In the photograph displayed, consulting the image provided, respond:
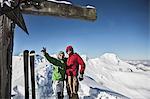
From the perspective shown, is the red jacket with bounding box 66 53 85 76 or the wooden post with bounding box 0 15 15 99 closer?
the wooden post with bounding box 0 15 15 99

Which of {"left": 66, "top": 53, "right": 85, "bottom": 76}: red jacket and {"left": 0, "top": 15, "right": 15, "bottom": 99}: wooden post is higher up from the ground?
{"left": 0, "top": 15, "right": 15, "bottom": 99}: wooden post

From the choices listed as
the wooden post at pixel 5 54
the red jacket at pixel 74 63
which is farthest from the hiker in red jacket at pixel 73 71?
the wooden post at pixel 5 54

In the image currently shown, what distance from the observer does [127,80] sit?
15852 millimetres

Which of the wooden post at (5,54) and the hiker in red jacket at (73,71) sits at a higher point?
the wooden post at (5,54)

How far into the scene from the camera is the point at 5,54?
1.74 m

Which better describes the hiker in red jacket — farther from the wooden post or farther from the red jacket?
the wooden post

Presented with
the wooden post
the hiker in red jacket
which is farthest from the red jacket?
the wooden post

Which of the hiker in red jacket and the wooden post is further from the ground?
the wooden post

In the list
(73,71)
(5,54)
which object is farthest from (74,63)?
(5,54)

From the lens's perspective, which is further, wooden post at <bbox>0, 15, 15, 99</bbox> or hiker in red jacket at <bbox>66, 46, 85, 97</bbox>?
hiker in red jacket at <bbox>66, 46, 85, 97</bbox>

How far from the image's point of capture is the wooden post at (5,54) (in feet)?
5.63

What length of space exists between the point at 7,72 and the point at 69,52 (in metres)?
1.89

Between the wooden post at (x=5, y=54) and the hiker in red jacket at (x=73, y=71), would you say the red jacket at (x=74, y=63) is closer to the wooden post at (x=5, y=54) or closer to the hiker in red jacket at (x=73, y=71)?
the hiker in red jacket at (x=73, y=71)

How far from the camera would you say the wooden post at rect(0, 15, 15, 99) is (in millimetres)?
1717
